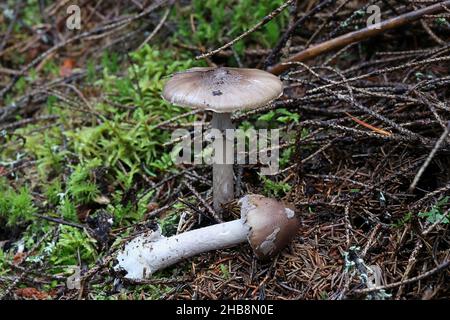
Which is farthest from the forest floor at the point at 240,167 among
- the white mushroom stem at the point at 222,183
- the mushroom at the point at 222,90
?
the mushroom at the point at 222,90

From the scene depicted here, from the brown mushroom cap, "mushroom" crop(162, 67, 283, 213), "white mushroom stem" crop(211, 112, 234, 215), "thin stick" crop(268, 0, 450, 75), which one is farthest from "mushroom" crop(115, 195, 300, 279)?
"thin stick" crop(268, 0, 450, 75)

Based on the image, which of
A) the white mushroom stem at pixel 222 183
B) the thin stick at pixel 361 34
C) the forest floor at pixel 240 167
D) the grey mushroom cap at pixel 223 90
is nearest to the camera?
the grey mushroom cap at pixel 223 90

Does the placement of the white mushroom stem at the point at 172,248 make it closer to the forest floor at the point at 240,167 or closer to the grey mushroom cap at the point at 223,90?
the forest floor at the point at 240,167

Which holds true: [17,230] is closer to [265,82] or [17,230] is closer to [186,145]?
[186,145]

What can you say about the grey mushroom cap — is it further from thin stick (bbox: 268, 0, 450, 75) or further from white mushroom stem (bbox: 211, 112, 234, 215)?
thin stick (bbox: 268, 0, 450, 75)

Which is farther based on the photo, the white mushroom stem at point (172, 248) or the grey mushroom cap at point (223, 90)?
the white mushroom stem at point (172, 248)

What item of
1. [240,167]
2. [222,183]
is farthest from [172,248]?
[240,167]
